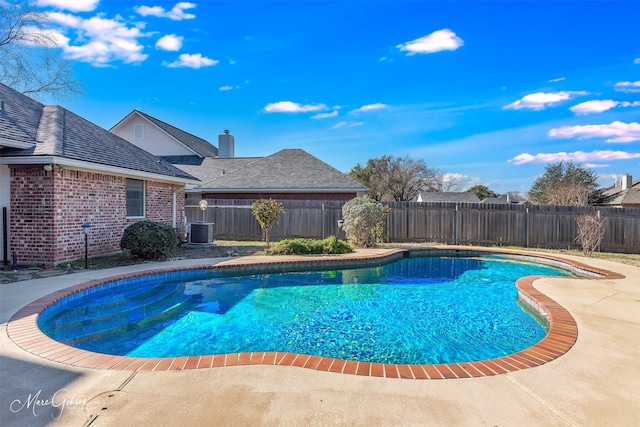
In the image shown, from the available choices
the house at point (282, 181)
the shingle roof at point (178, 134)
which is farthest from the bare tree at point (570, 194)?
the shingle roof at point (178, 134)

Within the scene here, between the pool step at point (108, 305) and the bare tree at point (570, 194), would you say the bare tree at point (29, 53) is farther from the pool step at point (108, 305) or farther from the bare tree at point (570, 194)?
the bare tree at point (570, 194)

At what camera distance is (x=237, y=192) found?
55.0 feet

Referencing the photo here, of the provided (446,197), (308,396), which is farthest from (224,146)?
(308,396)

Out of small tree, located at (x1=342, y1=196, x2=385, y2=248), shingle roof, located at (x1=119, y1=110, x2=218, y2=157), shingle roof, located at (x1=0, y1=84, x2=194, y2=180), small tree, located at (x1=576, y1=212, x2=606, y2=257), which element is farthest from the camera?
shingle roof, located at (x1=119, y1=110, x2=218, y2=157)

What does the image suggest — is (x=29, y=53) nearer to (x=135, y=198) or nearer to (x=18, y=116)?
(x=18, y=116)

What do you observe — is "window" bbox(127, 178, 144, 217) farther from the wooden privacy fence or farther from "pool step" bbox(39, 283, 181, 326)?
the wooden privacy fence

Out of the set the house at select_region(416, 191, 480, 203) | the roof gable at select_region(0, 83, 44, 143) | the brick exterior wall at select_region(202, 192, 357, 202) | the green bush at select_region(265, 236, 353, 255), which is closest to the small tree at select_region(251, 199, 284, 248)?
the green bush at select_region(265, 236, 353, 255)

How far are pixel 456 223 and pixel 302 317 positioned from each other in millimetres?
10735

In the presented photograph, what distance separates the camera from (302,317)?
5566 millimetres

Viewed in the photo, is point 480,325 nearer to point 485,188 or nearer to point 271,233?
point 271,233

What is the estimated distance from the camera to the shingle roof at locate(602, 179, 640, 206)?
96.2 feet

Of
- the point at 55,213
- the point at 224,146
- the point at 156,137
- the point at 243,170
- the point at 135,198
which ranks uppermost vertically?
the point at 224,146

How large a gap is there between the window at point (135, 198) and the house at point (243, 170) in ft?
18.8

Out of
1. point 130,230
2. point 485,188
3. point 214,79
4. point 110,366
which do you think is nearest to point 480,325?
point 110,366
